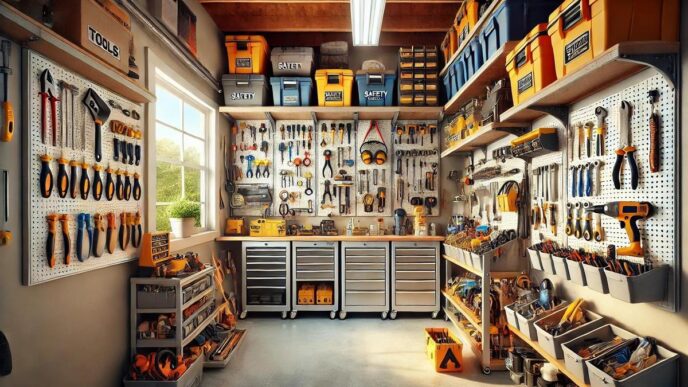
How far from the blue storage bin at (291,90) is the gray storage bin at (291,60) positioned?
0.46 ft

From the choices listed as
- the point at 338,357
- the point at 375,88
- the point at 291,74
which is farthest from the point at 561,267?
the point at 291,74

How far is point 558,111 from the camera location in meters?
2.46

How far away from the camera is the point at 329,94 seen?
468 cm

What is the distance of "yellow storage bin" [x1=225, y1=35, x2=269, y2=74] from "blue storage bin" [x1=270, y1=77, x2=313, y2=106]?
0.30 metres

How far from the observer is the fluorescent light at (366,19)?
10.2 feet

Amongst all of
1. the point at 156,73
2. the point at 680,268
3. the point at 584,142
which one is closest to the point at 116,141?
the point at 156,73

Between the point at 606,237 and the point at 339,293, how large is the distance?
10.3 feet

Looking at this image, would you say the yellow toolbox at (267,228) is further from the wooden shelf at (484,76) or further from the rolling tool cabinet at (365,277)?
the wooden shelf at (484,76)

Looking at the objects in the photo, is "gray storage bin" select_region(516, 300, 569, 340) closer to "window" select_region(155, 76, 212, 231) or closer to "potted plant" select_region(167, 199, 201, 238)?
"potted plant" select_region(167, 199, 201, 238)

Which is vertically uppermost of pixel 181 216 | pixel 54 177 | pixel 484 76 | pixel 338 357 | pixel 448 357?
pixel 484 76

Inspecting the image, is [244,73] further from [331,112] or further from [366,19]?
[366,19]

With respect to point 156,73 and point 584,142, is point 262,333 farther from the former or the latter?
point 584,142

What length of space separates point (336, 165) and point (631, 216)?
3622 millimetres

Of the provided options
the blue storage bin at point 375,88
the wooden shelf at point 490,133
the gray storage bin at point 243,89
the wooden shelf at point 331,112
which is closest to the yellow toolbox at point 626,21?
the wooden shelf at point 490,133
